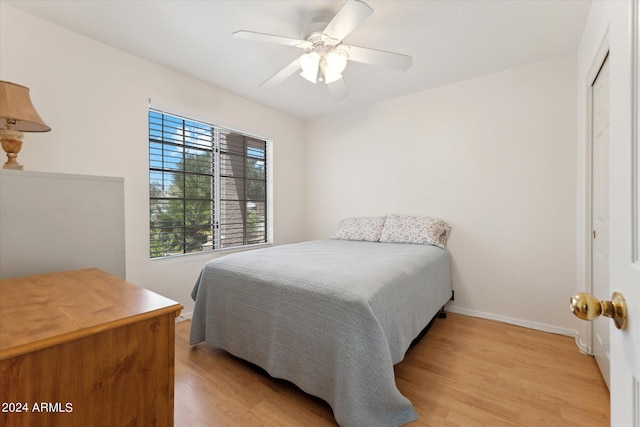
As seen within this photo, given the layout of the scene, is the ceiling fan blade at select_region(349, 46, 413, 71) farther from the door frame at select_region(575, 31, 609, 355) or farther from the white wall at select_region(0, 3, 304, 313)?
the white wall at select_region(0, 3, 304, 313)

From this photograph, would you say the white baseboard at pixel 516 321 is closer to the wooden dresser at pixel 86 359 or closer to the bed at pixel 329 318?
the bed at pixel 329 318

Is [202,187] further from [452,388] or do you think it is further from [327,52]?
[452,388]

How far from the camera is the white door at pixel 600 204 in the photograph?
1640 millimetres

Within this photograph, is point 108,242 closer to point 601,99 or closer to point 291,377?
point 291,377

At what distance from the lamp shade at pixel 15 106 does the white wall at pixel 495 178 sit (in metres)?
2.93

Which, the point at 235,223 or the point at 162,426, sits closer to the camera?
the point at 162,426

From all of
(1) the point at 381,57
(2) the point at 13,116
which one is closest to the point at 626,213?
(1) the point at 381,57

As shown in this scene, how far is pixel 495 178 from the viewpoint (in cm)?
264

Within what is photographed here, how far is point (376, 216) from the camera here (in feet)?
11.0

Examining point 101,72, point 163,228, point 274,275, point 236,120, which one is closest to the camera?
point 274,275

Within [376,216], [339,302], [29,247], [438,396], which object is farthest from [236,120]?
[438,396]

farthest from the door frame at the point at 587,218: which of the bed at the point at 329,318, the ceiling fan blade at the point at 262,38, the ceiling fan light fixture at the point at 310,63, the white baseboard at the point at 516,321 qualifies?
the ceiling fan blade at the point at 262,38

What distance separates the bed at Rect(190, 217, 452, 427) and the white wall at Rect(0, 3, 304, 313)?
0.79 meters

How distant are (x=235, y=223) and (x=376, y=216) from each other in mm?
1707
